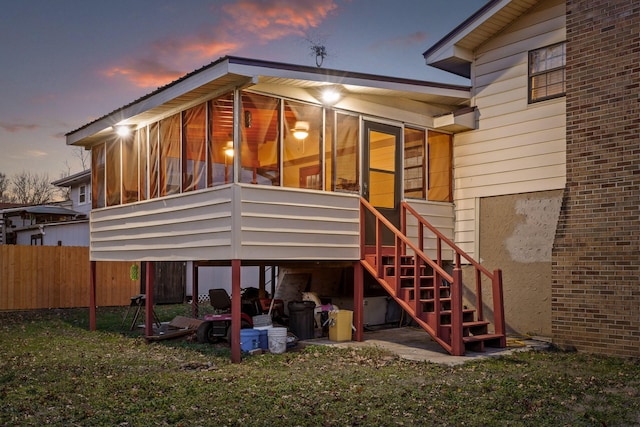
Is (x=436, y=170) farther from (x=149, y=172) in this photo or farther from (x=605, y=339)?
(x=149, y=172)

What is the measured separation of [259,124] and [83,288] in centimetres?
1119

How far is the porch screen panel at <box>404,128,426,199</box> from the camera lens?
11430 millimetres

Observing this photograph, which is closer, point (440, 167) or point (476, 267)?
point (476, 267)

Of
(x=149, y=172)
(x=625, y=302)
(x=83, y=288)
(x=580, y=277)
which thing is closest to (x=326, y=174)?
(x=149, y=172)

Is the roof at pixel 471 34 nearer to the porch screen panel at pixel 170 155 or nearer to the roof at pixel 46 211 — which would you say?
the porch screen panel at pixel 170 155

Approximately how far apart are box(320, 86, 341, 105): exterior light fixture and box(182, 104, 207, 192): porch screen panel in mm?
1895

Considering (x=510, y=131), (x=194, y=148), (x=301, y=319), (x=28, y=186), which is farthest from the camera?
(x=28, y=186)

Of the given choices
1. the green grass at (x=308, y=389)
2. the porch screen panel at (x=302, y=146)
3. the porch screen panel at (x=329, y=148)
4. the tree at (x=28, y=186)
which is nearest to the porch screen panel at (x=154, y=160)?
the porch screen panel at (x=302, y=146)

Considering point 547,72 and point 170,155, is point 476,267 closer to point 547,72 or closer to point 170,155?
point 547,72

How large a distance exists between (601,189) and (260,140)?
4.99m

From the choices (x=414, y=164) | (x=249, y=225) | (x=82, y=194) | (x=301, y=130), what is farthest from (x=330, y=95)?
(x=82, y=194)

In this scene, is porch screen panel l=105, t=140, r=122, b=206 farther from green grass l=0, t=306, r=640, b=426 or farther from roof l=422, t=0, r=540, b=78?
roof l=422, t=0, r=540, b=78

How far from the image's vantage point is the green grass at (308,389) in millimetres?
5555

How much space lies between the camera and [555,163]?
10.1 meters
